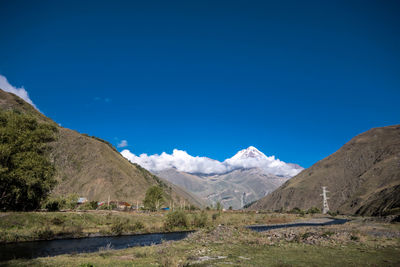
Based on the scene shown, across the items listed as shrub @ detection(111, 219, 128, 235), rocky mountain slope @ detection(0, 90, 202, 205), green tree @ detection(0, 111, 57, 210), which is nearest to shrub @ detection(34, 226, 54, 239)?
green tree @ detection(0, 111, 57, 210)

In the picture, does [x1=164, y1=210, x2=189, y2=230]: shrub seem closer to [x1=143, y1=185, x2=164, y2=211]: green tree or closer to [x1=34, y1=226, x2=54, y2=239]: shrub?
[x1=34, y1=226, x2=54, y2=239]: shrub

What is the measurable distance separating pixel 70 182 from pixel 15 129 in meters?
101

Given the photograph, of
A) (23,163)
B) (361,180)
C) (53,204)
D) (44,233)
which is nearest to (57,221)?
(44,233)

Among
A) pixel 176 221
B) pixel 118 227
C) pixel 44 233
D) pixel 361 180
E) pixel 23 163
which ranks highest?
pixel 361 180

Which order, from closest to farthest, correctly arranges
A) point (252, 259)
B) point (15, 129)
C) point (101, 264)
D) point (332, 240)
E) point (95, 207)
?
point (101, 264) < point (252, 259) < point (332, 240) < point (15, 129) < point (95, 207)

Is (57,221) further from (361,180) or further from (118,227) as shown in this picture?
(361,180)

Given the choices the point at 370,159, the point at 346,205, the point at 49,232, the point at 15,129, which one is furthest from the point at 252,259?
the point at 370,159

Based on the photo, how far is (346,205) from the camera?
143 m

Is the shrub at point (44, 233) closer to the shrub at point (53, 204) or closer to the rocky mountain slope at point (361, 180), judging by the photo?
the shrub at point (53, 204)

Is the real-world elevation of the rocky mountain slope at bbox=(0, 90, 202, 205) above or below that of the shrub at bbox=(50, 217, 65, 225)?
above

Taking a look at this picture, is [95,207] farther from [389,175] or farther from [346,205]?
[389,175]

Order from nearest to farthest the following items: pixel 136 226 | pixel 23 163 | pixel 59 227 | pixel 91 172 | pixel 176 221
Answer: pixel 23 163 → pixel 59 227 → pixel 136 226 → pixel 176 221 → pixel 91 172

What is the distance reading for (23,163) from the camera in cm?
3634

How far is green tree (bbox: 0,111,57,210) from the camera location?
116 feet
